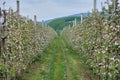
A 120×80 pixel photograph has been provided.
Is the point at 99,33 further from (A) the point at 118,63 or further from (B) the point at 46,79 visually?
(A) the point at 118,63

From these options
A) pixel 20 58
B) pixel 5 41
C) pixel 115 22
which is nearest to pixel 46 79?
pixel 20 58

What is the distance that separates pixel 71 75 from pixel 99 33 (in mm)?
4075

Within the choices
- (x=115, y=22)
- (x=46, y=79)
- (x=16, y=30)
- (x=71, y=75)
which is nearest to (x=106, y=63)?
(x=115, y=22)

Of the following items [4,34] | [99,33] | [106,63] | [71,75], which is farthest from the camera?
[71,75]

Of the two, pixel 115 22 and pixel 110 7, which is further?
pixel 110 7

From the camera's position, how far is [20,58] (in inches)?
579

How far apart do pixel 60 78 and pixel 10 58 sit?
4464 mm

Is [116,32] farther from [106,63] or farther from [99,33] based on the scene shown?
[99,33]

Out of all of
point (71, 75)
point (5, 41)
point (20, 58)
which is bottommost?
point (71, 75)

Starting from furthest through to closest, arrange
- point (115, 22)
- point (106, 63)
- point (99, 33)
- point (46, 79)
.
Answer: point (46, 79) → point (99, 33) → point (106, 63) → point (115, 22)

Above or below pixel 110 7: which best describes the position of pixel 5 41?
below

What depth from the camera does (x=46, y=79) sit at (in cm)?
1591

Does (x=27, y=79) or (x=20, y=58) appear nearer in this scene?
(x=20, y=58)

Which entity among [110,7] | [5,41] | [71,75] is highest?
[110,7]
